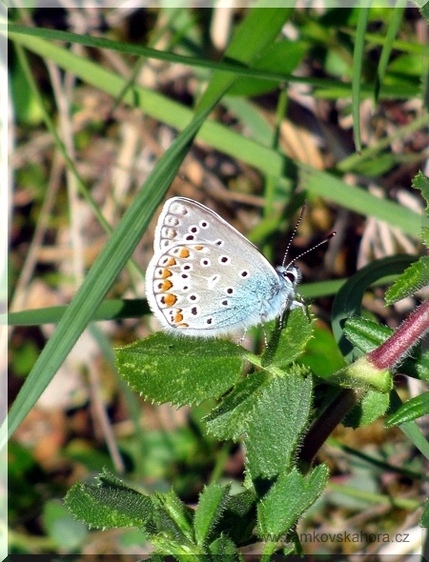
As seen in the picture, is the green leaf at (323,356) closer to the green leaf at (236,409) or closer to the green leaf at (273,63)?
the green leaf at (236,409)

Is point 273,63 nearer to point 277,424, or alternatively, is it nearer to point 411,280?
point 411,280

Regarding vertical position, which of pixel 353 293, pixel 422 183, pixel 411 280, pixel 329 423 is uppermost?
pixel 422 183

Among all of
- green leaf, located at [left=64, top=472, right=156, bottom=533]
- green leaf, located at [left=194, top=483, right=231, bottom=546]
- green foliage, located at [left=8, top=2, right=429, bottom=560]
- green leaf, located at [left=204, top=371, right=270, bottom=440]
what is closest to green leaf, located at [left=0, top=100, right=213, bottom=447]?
green foliage, located at [left=8, top=2, right=429, bottom=560]

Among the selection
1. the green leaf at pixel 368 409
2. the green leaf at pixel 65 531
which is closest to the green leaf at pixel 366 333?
the green leaf at pixel 368 409

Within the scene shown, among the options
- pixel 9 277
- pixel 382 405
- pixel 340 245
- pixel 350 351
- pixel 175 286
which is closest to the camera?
pixel 382 405

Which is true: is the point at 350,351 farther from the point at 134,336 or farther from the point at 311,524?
the point at 134,336

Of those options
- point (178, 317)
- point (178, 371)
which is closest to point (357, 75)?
point (178, 317)

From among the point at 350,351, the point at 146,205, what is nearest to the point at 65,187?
the point at 146,205
